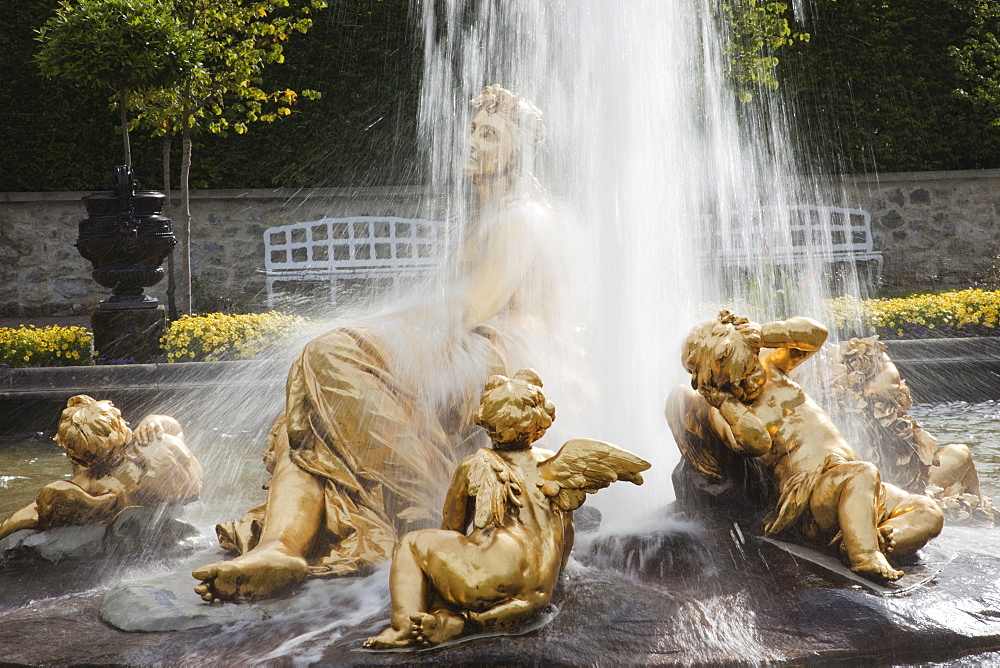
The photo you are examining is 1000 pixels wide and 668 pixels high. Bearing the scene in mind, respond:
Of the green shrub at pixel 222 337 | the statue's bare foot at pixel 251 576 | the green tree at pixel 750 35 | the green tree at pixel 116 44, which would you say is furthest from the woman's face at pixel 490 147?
the green tree at pixel 750 35

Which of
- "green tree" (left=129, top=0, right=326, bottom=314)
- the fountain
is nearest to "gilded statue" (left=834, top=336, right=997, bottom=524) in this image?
the fountain

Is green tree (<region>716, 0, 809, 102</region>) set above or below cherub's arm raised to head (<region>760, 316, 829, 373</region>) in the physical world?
above

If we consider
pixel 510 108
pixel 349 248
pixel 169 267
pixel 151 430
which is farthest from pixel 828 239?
pixel 151 430

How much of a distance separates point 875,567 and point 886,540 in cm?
11

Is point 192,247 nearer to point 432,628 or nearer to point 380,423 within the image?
point 380,423

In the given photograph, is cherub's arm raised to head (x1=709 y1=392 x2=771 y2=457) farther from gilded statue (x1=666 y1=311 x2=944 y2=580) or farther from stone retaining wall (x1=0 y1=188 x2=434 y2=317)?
stone retaining wall (x1=0 y1=188 x2=434 y2=317)

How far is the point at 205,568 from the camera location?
1.87m

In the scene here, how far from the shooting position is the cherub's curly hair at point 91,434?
2.44 meters

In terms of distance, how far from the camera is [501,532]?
174cm

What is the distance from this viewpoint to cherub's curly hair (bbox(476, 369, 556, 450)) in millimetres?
1851

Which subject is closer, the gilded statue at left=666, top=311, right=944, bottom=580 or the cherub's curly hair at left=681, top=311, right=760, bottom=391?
the gilded statue at left=666, top=311, right=944, bottom=580

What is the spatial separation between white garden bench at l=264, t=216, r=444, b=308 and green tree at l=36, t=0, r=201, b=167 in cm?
281

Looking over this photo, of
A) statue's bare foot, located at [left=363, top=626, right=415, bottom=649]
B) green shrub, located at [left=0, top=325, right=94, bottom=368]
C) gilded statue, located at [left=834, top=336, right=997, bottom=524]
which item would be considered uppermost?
green shrub, located at [left=0, top=325, right=94, bottom=368]

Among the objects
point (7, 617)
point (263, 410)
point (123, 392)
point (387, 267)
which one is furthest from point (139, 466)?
point (387, 267)
